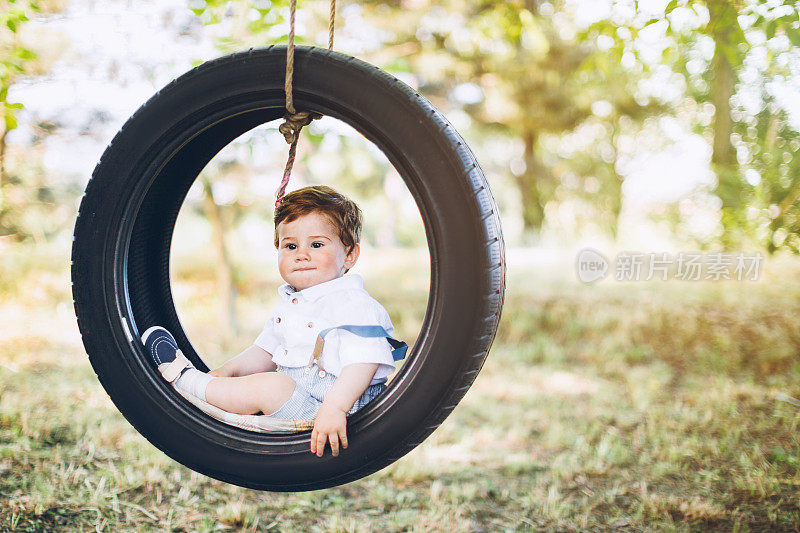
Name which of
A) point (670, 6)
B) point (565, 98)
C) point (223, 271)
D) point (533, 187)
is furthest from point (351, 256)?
point (533, 187)

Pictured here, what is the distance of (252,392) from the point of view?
5.27ft

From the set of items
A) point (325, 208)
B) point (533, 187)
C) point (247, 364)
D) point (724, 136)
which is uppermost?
point (533, 187)

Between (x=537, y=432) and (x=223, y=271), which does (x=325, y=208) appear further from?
(x=223, y=271)

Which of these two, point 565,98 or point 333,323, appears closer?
point 333,323

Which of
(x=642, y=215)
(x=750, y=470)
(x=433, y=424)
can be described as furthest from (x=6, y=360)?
(x=642, y=215)

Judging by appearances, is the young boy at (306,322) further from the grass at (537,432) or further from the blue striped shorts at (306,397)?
the grass at (537,432)

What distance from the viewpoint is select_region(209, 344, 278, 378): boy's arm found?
1.72 metres

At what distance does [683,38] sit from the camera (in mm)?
3547

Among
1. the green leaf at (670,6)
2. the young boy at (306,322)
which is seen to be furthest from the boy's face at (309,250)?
the green leaf at (670,6)

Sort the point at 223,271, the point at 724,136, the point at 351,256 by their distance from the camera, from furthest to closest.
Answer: the point at 223,271 → the point at 724,136 → the point at 351,256

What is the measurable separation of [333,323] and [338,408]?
0.23m

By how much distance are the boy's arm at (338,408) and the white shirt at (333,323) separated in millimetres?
31

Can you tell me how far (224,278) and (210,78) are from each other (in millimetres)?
4153

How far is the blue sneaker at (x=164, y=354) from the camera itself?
1.64 metres
